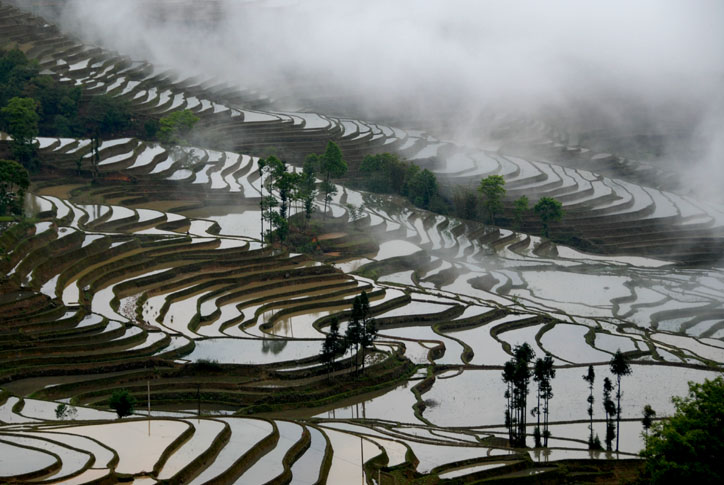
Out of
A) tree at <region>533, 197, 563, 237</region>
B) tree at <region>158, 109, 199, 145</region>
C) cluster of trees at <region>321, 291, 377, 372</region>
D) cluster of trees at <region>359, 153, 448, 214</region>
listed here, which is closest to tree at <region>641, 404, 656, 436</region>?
cluster of trees at <region>321, 291, 377, 372</region>

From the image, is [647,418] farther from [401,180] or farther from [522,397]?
[401,180]

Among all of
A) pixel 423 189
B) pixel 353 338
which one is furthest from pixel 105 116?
pixel 353 338

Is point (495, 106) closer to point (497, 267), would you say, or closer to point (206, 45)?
point (206, 45)

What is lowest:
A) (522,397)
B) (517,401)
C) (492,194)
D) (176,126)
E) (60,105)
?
(517,401)

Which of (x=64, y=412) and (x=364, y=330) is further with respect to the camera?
(x=364, y=330)

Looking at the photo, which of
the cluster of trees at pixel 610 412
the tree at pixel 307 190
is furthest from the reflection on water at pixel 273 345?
the tree at pixel 307 190

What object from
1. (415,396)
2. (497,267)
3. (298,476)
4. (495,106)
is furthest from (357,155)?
(298,476)
